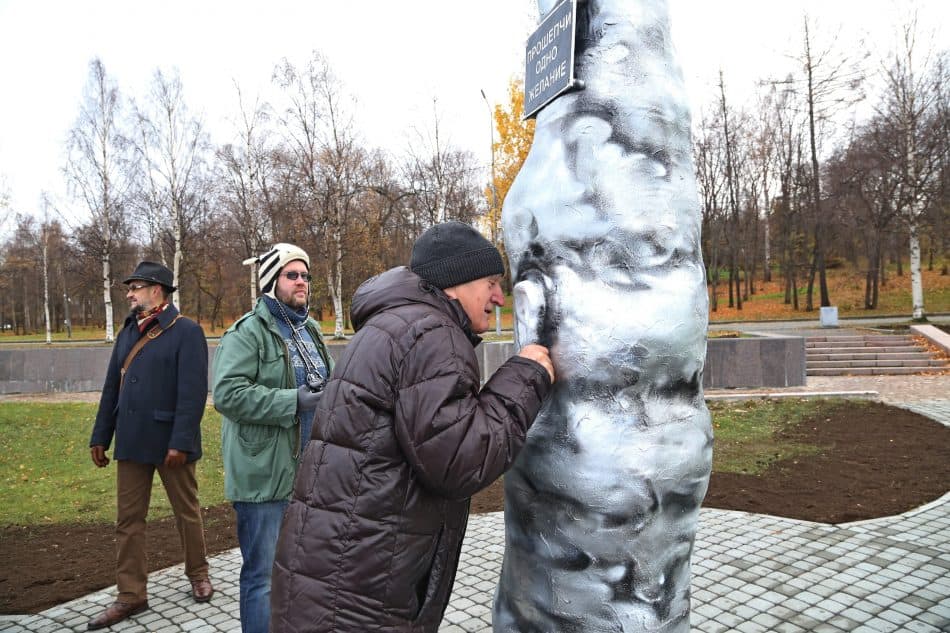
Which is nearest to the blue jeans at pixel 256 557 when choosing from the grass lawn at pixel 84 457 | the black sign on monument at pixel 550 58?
the black sign on monument at pixel 550 58

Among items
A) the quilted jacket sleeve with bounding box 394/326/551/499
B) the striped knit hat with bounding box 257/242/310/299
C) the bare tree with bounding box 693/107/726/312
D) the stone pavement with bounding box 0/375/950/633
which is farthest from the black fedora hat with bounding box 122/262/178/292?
the bare tree with bounding box 693/107/726/312

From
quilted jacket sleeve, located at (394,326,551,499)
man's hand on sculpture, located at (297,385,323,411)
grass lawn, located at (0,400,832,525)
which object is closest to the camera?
quilted jacket sleeve, located at (394,326,551,499)

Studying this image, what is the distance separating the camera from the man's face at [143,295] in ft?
14.5

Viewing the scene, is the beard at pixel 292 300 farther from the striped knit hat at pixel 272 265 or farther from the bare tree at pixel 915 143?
the bare tree at pixel 915 143

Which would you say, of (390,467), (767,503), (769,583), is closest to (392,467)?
(390,467)

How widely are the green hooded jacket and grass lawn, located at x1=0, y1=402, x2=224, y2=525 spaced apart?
4.04 meters

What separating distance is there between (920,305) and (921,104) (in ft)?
24.4

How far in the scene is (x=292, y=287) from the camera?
148 inches

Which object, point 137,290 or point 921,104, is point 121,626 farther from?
point 921,104

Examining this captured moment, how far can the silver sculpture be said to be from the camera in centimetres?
203

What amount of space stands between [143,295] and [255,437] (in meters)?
1.60

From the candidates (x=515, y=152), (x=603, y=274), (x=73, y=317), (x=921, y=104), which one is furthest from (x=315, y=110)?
(x=73, y=317)

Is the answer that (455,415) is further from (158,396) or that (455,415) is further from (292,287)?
(158,396)

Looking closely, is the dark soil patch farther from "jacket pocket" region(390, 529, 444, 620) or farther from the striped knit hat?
"jacket pocket" region(390, 529, 444, 620)
